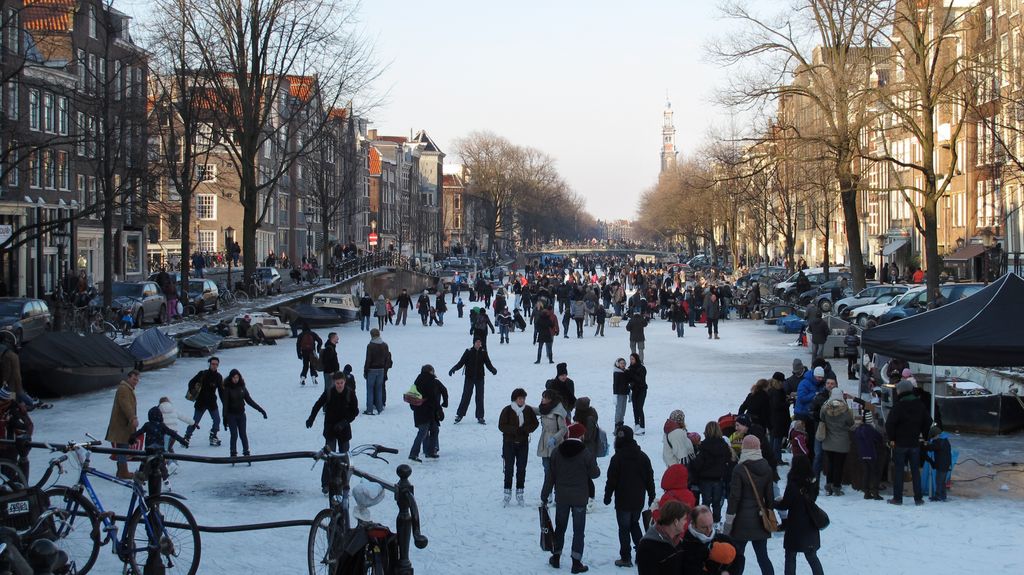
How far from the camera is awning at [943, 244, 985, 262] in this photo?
1864 inches

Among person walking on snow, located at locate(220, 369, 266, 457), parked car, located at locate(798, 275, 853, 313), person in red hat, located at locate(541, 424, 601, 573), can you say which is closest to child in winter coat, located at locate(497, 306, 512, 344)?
parked car, located at locate(798, 275, 853, 313)

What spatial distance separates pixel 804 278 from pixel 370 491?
4488 cm

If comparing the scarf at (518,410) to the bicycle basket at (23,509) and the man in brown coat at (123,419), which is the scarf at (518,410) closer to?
the man in brown coat at (123,419)

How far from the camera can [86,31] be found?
49562mm

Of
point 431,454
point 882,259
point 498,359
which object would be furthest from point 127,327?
point 882,259

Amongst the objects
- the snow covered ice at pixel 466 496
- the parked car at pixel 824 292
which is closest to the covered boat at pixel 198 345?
the snow covered ice at pixel 466 496

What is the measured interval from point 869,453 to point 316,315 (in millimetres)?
31166

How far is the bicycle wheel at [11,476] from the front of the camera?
10.4 metres

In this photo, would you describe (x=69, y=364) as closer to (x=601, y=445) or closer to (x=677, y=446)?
(x=601, y=445)

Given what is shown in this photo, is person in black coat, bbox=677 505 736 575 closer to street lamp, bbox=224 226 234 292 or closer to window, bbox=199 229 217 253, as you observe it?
street lamp, bbox=224 226 234 292

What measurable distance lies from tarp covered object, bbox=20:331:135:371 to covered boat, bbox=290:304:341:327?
54.3ft

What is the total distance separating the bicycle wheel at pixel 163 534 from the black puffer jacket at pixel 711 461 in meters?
5.12

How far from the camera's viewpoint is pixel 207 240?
246 feet

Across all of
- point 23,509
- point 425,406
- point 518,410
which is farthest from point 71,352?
point 23,509
